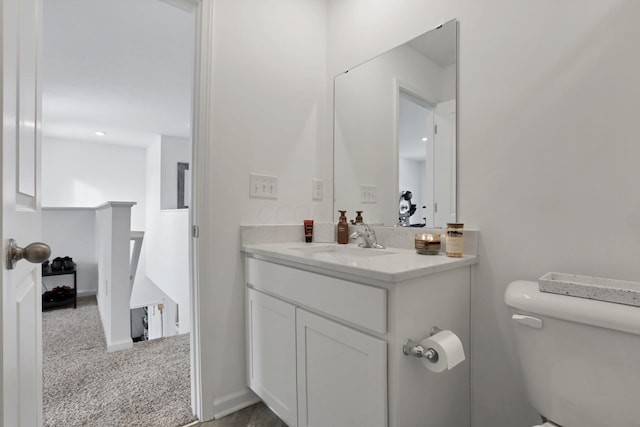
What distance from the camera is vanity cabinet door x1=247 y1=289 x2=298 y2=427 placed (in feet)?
4.16

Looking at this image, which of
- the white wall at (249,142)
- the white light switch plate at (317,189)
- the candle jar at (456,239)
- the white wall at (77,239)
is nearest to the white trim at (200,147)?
the white wall at (249,142)

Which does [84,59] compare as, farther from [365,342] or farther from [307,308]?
[365,342]

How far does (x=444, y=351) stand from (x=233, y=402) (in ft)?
3.87

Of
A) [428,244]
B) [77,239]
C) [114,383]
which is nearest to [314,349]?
[428,244]

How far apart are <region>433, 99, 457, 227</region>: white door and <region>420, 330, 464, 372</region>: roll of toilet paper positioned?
56 centimetres

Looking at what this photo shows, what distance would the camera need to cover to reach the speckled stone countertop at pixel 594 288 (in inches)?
30.4

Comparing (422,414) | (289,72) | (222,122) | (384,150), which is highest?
(289,72)

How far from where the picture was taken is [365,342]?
96 centimetres

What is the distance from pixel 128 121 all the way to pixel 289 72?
3.26 metres

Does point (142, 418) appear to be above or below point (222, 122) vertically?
below

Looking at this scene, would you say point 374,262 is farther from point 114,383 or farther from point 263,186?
point 114,383

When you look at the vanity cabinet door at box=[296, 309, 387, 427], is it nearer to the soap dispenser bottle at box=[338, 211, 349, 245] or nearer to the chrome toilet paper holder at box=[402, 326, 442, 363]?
the chrome toilet paper holder at box=[402, 326, 442, 363]

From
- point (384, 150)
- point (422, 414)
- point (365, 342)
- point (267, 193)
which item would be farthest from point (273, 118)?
point (422, 414)

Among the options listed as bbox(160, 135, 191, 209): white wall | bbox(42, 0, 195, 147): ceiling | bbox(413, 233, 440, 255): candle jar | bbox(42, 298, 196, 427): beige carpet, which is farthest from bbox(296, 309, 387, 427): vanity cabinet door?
bbox(160, 135, 191, 209): white wall
